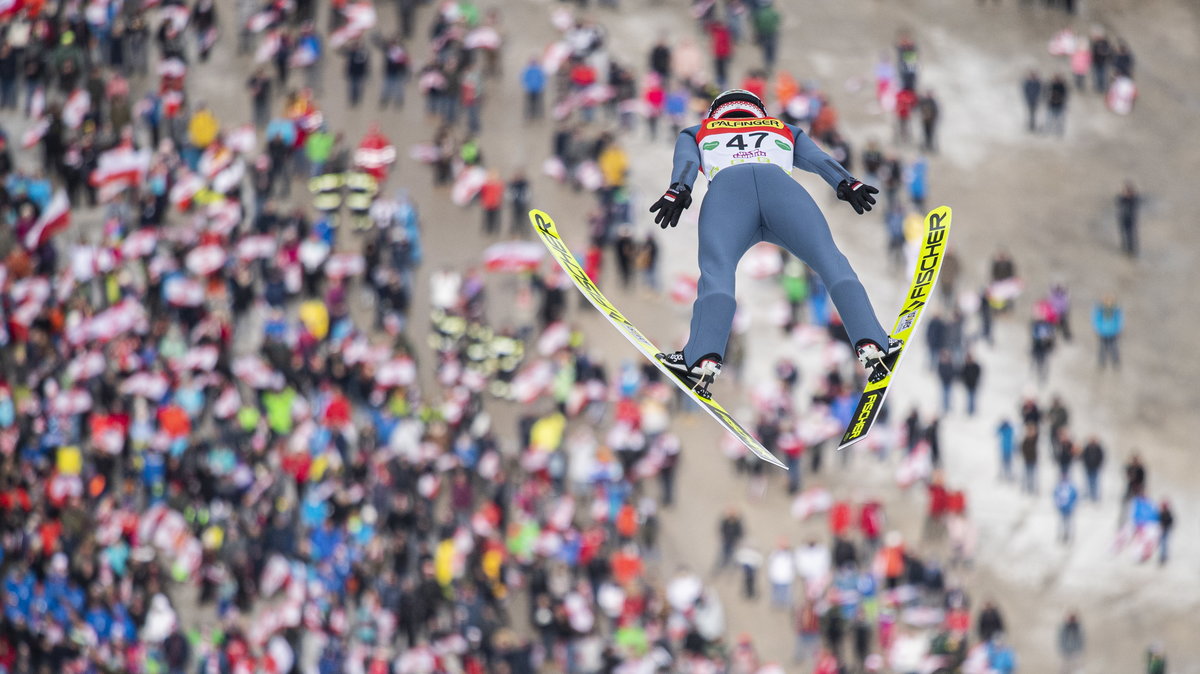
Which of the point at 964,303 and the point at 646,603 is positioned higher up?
the point at 964,303

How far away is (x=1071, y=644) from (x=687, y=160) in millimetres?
16803

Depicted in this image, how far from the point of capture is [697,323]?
42.2 ft

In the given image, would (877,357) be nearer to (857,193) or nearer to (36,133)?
(857,193)

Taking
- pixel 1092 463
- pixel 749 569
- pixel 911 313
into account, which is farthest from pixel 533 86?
pixel 911 313

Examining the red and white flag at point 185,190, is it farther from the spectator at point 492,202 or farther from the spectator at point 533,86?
the spectator at point 533,86

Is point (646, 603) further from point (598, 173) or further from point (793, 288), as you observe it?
point (598, 173)

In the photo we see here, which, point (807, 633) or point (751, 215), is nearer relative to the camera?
point (751, 215)

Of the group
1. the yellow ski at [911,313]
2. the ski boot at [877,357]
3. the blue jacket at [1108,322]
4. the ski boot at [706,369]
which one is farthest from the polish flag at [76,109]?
the ski boot at [706,369]

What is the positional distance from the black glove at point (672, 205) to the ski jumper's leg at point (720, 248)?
1.64 feet

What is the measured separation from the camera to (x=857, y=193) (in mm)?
12750

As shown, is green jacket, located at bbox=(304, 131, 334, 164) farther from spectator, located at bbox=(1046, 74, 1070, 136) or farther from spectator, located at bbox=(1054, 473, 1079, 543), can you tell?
spectator, located at bbox=(1054, 473, 1079, 543)

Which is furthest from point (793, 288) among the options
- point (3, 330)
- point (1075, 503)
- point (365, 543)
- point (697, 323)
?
point (697, 323)

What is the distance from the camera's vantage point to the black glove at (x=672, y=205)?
12359 mm

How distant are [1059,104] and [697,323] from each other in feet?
79.3
